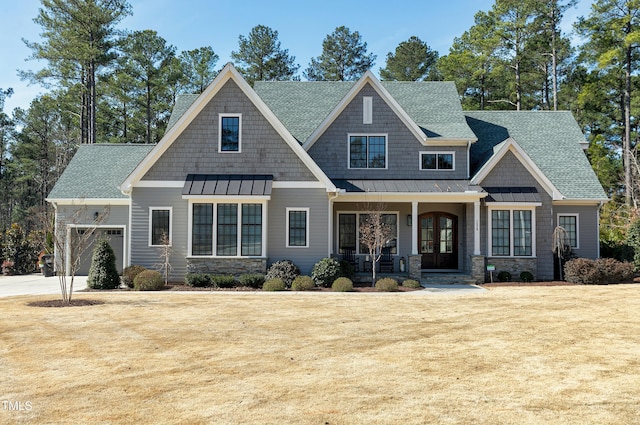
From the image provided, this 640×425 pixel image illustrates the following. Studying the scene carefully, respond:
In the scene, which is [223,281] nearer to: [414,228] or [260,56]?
[414,228]

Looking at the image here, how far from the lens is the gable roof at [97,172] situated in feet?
69.3

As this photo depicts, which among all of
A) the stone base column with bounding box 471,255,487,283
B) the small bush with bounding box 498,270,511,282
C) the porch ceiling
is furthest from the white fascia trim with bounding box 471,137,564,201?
the small bush with bounding box 498,270,511,282

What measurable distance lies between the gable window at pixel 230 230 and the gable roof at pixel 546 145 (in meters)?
9.12

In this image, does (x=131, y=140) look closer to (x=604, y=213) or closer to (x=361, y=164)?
(x=361, y=164)

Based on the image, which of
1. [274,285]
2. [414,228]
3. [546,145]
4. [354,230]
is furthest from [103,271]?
[546,145]

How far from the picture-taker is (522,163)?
760 inches

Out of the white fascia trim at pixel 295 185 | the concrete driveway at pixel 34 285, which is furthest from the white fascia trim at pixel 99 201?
the white fascia trim at pixel 295 185

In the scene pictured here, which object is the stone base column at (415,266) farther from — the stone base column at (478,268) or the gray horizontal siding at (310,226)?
the gray horizontal siding at (310,226)

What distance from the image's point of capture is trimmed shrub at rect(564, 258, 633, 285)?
58.3ft

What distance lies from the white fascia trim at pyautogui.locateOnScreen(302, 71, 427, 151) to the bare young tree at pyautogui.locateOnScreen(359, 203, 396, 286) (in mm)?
3623

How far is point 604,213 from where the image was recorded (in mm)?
29469

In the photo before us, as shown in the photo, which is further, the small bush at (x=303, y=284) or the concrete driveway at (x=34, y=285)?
the small bush at (x=303, y=284)

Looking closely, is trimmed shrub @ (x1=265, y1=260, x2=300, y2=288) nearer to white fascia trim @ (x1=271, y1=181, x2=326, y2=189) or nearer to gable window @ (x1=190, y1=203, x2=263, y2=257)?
gable window @ (x1=190, y1=203, x2=263, y2=257)

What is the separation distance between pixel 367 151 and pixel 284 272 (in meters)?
6.74
